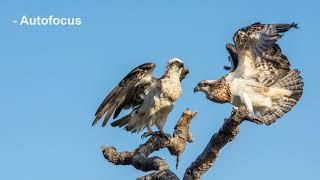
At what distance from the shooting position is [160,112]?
1215 cm

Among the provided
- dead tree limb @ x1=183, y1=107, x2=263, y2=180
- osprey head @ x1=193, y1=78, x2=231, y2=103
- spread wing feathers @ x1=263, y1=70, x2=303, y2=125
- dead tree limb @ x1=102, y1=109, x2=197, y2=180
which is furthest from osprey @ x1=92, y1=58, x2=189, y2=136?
dead tree limb @ x1=183, y1=107, x2=263, y2=180

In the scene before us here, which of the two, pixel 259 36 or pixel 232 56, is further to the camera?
pixel 232 56

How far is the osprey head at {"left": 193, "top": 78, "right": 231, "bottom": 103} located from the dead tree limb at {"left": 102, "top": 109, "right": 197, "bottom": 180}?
233cm

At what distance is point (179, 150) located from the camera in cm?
938

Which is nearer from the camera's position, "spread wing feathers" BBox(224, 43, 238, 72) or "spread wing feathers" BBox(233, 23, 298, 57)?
"spread wing feathers" BBox(233, 23, 298, 57)

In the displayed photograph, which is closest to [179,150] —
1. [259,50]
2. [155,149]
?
[155,149]

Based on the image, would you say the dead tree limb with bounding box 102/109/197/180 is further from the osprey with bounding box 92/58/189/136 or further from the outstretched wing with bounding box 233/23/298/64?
the outstretched wing with bounding box 233/23/298/64

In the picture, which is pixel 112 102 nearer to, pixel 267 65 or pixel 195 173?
pixel 267 65

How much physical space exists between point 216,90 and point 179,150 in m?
3.06

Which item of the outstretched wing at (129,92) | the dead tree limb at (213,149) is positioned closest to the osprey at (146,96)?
the outstretched wing at (129,92)

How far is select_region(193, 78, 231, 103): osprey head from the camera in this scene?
12.2m

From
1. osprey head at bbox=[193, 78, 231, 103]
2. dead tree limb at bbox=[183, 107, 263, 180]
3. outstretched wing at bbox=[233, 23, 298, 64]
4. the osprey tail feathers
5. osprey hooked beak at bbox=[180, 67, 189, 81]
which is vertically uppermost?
outstretched wing at bbox=[233, 23, 298, 64]

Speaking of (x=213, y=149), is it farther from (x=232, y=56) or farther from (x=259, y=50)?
(x=232, y=56)

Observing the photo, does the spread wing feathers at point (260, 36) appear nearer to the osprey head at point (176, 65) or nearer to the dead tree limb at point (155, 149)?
the osprey head at point (176, 65)
